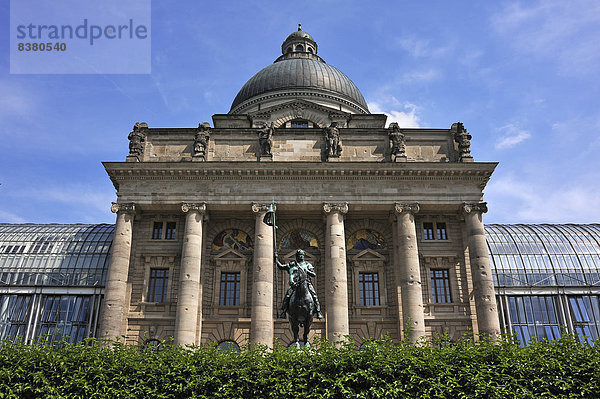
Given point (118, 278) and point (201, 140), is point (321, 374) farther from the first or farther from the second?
point (201, 140)

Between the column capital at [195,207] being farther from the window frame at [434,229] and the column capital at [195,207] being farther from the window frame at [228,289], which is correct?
the window frame at [434,229]

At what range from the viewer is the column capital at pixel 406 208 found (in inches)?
1420

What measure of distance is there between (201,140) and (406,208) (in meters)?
16.1

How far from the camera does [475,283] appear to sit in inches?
1364

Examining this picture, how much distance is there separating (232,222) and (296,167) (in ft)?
22.1

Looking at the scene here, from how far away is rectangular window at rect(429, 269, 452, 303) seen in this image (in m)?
36.4

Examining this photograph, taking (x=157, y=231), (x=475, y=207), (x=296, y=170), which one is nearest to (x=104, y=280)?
(x=157, y=231)

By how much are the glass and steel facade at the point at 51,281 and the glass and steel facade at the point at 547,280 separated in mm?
31547

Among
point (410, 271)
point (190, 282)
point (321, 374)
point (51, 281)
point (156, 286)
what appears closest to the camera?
point (321, 374)

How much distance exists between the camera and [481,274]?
113ft

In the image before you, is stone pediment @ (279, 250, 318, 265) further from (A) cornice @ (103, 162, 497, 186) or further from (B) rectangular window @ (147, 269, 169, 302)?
(B) rectangular window @ (147, 269, 169, 302)

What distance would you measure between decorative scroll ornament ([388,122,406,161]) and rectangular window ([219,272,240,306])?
48.8ft

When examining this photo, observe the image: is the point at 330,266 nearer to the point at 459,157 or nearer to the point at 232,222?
the point at 232,222

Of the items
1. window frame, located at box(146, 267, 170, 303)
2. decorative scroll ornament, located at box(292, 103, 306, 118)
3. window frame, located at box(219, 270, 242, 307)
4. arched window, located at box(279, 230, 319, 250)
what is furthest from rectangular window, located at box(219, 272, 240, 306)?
decorative scroll ornament, located at box(292, 103, 306, 118)
